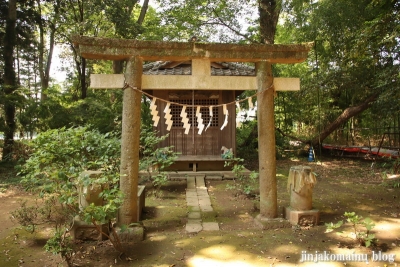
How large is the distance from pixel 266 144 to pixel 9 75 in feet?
39.3

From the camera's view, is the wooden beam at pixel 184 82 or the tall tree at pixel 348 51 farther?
the tall tree at pixel 348 51

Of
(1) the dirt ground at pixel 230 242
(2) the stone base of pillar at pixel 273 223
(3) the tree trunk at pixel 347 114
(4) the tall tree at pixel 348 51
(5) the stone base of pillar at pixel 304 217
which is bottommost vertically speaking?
(1) the dirt ground at pixel 230 242

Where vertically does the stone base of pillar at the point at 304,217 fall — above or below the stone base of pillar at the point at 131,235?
above

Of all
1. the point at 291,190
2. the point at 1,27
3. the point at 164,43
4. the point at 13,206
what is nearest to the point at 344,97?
the point at 291,190

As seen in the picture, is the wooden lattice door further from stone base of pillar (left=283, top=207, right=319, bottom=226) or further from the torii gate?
stone base of pillar (left=283, top=207, right=319, bottom=226)

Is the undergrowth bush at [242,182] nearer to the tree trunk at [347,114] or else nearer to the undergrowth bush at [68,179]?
the undergrowth bush at [68,179]

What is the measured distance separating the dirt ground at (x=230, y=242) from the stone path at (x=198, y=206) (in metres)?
0.16

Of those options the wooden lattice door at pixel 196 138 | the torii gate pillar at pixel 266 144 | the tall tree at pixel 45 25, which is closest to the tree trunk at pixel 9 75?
the tall tree at pixel 45 25

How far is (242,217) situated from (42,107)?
8.89 m


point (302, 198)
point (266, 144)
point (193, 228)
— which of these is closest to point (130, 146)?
point (193, 228)

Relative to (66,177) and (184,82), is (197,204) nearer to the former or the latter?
(184,82)

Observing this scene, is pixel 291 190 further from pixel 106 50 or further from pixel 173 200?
pixel 106 50

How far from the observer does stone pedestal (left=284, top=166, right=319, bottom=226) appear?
4840 millimetres

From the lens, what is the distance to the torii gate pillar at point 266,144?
4984mm
